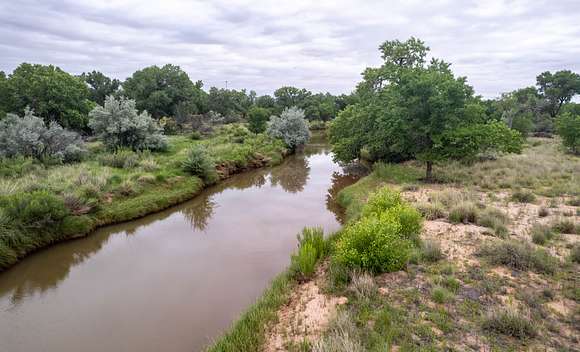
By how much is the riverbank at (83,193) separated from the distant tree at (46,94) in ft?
15.3

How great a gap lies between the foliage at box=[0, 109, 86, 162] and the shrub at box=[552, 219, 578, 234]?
80.9 ft

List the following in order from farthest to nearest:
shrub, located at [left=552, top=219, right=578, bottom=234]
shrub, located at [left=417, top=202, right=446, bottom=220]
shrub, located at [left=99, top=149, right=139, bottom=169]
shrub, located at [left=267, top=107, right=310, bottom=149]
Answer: shrub, located at [left=267, top=107, right=310, bottom=149] → shrub, located at [left=99, top=149, right=139, bottom=169] → shrub, located at [left=417, top=202, right=446, bottom=220] → shrub, located at [left=552, top=219, right=578, bottom=234]

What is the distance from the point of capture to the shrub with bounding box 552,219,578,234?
1023cm

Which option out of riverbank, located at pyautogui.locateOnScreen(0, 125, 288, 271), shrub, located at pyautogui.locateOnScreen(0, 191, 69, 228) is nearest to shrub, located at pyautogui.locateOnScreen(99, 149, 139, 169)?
riverbank, located at pyautogui.locateOnScreen(0, 125, 288, 271)

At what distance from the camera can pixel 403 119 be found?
18.0m

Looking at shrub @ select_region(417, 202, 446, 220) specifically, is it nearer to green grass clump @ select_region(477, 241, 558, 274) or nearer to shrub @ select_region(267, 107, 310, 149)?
green grass clump @ select_region(477, 241, 558, 274)

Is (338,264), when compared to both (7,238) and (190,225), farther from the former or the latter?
(7,238)

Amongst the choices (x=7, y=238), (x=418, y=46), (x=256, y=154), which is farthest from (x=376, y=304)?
(x=256, y=154)

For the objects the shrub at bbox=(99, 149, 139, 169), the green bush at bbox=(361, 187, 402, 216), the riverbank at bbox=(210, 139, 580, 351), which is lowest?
the riverbank at bbox=(210, 139, 580, 351)

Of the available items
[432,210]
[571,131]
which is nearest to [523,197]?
[432,210]

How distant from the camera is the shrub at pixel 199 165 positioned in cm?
2078

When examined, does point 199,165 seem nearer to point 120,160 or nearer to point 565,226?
point 120,160

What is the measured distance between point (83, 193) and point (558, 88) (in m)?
70.8

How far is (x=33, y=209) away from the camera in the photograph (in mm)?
11297
